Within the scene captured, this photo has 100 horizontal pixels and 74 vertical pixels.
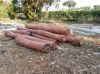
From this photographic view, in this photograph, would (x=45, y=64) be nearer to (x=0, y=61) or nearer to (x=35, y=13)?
(x=0, y=61)

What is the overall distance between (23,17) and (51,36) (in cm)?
1515

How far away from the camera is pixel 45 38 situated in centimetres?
743

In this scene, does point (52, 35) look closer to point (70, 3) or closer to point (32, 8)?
point (32, 8)

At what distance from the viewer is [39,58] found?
6.12m

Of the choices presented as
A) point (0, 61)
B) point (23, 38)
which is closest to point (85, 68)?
point (0, 61)

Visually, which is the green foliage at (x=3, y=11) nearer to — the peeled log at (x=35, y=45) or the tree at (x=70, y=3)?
the peeled log at (x=35, y=45)

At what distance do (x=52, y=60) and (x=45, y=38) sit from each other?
5.16 feet

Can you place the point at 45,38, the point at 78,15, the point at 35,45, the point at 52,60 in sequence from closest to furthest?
the point at 52,60 < the point at 35,45 < the point at 45,38 < the point at 78,15

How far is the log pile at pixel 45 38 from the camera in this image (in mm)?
6562

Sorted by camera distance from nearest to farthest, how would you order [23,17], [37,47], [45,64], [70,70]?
[70,70] → [45,64] → [37,47] → [23,17]

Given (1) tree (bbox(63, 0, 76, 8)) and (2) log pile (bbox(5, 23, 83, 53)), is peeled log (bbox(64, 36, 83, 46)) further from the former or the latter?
(1) tree (bbox(63, 0, 76, 8))

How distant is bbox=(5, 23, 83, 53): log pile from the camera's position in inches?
258

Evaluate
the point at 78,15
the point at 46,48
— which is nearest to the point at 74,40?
the point at 46,48

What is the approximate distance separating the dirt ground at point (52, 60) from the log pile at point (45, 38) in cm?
16
